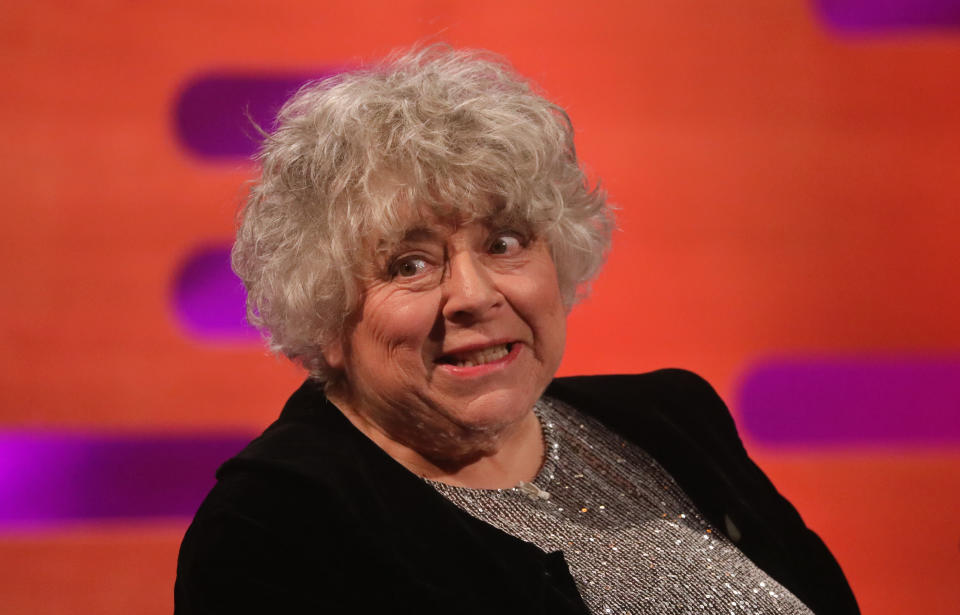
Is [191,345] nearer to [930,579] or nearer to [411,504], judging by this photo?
[411,504]

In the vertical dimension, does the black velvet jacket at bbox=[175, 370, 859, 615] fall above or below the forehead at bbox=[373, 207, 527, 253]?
below

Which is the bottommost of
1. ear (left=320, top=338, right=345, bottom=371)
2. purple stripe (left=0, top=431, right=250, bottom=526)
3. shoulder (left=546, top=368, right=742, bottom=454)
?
purple stripe (left=0, top=431, right=250, bottom=526)

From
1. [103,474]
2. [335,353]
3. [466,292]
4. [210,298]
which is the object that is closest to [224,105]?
[210,298]

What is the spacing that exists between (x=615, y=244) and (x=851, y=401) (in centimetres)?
75

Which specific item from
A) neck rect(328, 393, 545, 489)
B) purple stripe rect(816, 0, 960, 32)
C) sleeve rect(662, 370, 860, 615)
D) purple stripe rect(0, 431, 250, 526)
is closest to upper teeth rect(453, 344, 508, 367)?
neck rect(328, 393, 545, 489)

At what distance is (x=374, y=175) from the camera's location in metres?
1.39

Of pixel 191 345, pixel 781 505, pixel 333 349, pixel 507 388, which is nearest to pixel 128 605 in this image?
pixel 191 345

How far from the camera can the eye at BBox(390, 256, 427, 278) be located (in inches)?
56.2

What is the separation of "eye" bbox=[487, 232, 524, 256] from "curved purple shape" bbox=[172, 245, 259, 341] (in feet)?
3.13

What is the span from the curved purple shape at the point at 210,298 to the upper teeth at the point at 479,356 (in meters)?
0.96

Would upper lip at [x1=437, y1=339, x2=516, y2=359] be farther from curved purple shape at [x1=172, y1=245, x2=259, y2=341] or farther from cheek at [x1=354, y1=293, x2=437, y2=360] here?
curved purple shape at [x1=172, y1=245, x2=259, y2=341]

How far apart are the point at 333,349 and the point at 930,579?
6.43 feet

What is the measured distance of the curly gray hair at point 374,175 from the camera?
1.39 meters

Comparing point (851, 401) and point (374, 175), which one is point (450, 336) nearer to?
point (374, 175)
